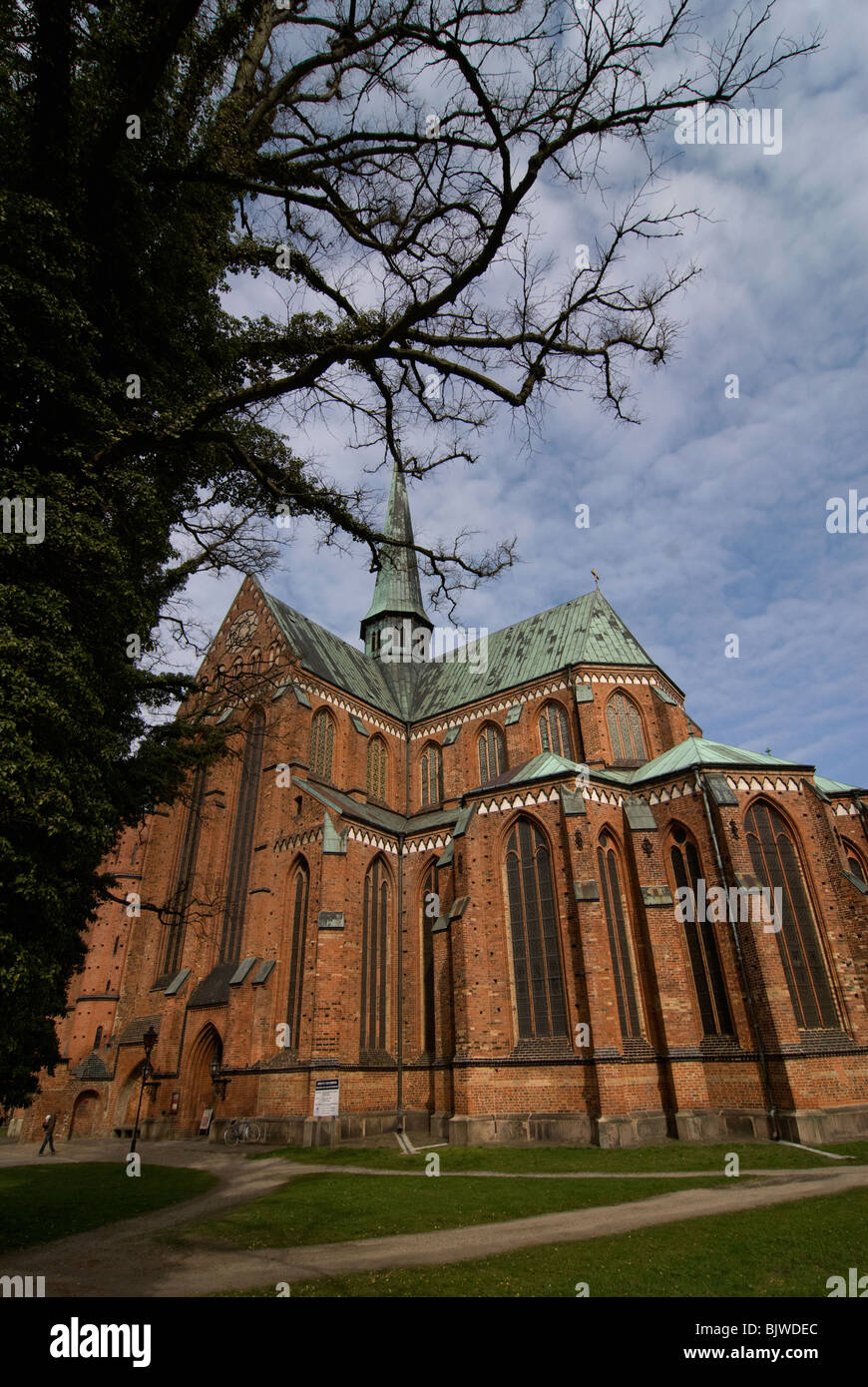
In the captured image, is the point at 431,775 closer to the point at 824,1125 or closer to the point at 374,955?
the point at 374,955

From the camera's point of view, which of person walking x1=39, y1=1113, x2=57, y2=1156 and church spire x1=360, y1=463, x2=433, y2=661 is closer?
person walking x1=39, y1=1113, x2=57, y2=1156

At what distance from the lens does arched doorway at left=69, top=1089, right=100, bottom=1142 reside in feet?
79.9

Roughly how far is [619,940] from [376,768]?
1293cm

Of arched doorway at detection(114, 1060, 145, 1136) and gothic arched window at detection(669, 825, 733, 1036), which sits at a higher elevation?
gothic arched window at detection(669, 825, 733, 1036)

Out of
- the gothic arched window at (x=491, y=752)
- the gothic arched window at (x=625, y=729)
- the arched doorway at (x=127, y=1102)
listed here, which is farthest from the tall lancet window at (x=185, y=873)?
the gothic arched window at (x=625, y=729)

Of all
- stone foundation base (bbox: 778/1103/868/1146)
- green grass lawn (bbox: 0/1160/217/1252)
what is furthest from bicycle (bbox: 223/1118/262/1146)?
stone foundation base (bbox: 778/1103/868/1146)

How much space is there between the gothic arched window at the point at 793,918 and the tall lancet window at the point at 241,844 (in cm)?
→ 1461

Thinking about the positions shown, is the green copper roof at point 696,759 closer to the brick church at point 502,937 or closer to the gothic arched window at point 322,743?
the brick church at point 502,937

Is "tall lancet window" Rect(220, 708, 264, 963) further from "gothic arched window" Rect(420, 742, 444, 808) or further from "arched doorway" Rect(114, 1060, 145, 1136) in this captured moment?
"gothic arched window" Rect(420, 742, 444, 808)

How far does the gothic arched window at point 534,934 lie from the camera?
1798 centimetres

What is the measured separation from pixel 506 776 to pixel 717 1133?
1059 centimetres

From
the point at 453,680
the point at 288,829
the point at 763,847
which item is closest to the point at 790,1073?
the point at 763,847

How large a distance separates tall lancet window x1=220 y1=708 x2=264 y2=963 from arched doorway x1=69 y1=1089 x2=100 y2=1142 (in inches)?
293
